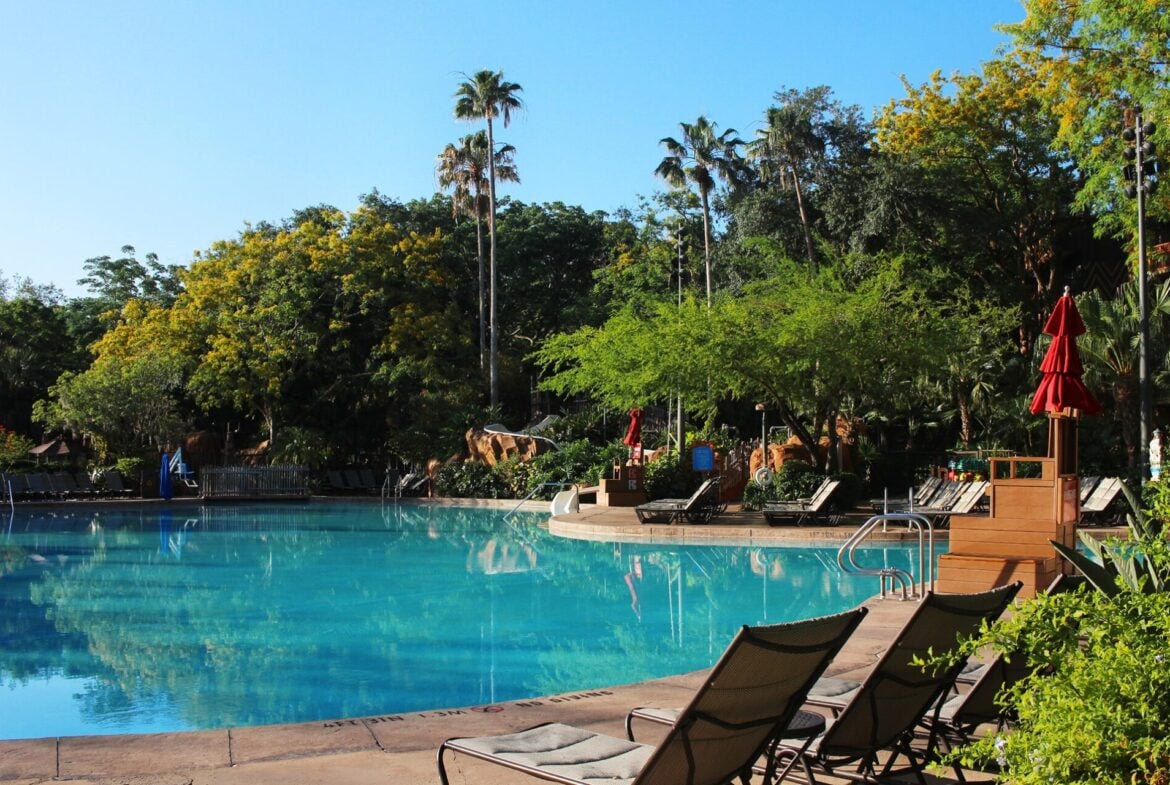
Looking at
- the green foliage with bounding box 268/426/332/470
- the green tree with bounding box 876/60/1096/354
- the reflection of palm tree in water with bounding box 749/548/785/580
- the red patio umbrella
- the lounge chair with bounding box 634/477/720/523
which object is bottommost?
the reflection of palm tree in water with bounding box 749/548/785/580

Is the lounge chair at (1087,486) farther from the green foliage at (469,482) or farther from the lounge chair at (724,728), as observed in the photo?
the lounge chair at (724,728)

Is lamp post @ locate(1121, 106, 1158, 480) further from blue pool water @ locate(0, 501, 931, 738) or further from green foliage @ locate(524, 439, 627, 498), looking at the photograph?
green foliage @ locate(524, 439, 627, 498)

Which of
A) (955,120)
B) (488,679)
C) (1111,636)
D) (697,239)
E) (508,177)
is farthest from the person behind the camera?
(697,239)

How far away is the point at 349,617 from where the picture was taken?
11.9 meters

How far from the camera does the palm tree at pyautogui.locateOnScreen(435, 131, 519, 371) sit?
1390 inches

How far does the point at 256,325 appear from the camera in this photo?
32812 mm

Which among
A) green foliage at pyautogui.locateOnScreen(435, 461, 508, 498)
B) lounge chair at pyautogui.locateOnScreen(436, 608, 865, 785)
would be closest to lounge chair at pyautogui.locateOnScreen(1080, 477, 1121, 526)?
green foliage at pyautogui.locateOnScreen(435, 461, 508, 498)

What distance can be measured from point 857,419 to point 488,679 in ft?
62.5

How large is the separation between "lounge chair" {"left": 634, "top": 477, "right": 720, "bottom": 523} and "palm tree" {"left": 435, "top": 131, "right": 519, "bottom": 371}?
16171 mm

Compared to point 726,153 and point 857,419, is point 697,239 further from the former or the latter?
point 857,419

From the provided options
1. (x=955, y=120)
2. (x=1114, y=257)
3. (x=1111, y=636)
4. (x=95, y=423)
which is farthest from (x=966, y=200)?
(x=1111, y=636)

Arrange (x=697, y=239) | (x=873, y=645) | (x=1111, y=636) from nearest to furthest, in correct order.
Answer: (x=1111, y=636)
(x=873, y=645)
(x=697, y=239)

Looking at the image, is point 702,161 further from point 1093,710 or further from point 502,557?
point 1093,710

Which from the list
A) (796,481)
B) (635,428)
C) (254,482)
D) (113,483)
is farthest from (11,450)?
(796,481)
